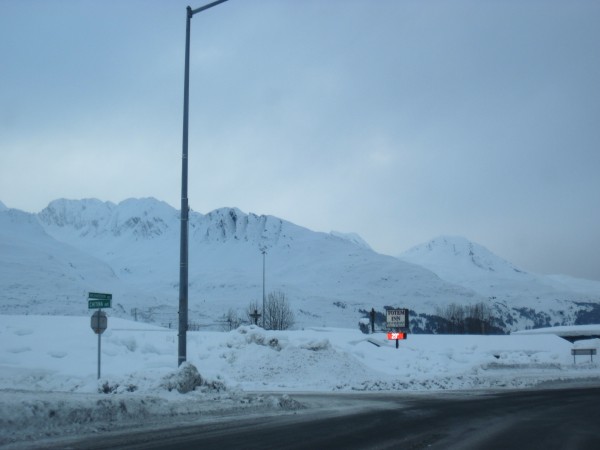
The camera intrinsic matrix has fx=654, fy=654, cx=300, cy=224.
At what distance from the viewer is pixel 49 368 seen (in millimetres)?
26297

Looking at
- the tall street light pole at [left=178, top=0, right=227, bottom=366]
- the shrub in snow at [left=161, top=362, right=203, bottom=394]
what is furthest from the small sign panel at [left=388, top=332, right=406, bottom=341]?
the tall street light pole at [left=178, top=0, right=227, bottom=366]

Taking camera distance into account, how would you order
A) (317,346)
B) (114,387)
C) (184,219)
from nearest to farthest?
(114,387)
(184,219)
(317,346)

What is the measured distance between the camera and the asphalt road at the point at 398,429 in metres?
10.6

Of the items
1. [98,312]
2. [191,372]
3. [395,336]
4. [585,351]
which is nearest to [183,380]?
[191,372]

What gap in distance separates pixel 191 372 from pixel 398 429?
21.8 ft

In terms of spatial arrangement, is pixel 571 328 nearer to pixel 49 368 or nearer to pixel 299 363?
pixel 299 363

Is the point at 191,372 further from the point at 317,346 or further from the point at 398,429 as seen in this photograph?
the point at 317,346

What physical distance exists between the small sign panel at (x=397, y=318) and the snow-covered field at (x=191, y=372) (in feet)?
4.35

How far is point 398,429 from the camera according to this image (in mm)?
12641

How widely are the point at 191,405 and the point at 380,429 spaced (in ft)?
15.4

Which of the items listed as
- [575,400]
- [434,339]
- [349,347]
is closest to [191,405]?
[575,400]

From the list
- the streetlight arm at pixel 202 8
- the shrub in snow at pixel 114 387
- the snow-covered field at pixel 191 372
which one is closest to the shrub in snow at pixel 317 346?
the snow-covered field at pixel 191 372

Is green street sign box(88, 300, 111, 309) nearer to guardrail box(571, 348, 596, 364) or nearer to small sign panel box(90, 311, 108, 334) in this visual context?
small sign panel box(90, 311, 108, 334)

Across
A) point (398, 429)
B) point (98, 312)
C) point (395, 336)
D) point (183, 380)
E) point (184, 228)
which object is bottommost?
point (398, 429)
